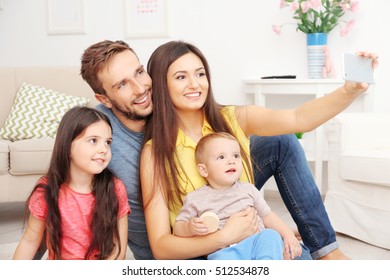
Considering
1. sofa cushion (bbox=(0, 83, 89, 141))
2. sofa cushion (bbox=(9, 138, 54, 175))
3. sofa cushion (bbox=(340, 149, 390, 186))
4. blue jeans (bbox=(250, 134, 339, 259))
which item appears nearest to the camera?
blue jeans (bbox=(250, 134, 339, 259))

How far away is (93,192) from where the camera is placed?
1.82 m

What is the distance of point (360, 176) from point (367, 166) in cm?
8

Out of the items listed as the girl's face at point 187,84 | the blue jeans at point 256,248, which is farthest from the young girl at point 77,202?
the blue jeans at point 256,248

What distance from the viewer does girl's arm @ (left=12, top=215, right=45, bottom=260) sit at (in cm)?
178

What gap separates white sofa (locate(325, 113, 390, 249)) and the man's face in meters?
1.34

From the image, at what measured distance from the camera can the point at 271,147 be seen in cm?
212

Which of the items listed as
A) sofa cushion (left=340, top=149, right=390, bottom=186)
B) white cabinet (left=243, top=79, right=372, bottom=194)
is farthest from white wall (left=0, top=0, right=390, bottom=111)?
sofa cushion (left=340, top=149, right=390, bottom=186)

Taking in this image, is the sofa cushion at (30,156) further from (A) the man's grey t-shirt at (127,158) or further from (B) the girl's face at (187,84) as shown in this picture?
(B) the girl's face at (187,84)

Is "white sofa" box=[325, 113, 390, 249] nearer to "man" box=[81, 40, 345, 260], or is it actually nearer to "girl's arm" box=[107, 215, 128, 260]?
"man" box=[81, 40, 345, 260]

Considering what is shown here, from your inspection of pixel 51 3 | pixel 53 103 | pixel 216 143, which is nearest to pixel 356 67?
pixel 216 143

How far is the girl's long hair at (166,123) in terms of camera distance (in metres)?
1.79

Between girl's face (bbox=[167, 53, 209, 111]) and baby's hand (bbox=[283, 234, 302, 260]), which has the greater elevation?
girl's face (bbox=[167, 53, 209, 111])
